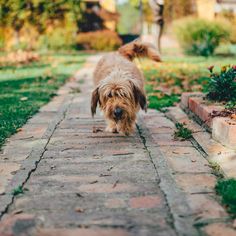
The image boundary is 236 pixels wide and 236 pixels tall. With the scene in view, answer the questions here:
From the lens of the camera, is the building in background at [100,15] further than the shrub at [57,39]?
Yes

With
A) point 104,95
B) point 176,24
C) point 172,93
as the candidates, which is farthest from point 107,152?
point 176,24

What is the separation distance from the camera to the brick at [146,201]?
3.37 metres

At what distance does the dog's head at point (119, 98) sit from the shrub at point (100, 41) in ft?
81.4

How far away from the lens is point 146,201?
3449 millimetres

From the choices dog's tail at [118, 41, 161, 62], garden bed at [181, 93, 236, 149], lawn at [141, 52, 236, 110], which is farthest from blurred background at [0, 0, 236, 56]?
garden bed at [181, 93, 236, 149]

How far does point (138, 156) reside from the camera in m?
4.70

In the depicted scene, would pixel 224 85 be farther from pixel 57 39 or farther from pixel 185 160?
pixel 57 39

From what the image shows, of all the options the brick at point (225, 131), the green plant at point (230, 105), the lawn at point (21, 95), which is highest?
the green plant at point (230, 105)

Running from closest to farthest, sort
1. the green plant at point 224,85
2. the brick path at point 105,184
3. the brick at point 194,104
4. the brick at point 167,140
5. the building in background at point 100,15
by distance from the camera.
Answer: the brick path at point 105,184 < the brick at point 167,140 < the green plant at point 224,85 < the brick at point 194,104 < the building in background at point 100,15

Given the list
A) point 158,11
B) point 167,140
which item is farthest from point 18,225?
point 158,11

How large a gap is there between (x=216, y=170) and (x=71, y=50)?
85.3ft

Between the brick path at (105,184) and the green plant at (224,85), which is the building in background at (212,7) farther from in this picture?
the brick path at (105,184)

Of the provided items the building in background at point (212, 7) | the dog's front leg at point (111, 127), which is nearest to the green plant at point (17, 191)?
the dog's front leg at point (111, 127)

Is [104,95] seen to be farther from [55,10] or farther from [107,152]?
[55,10]
